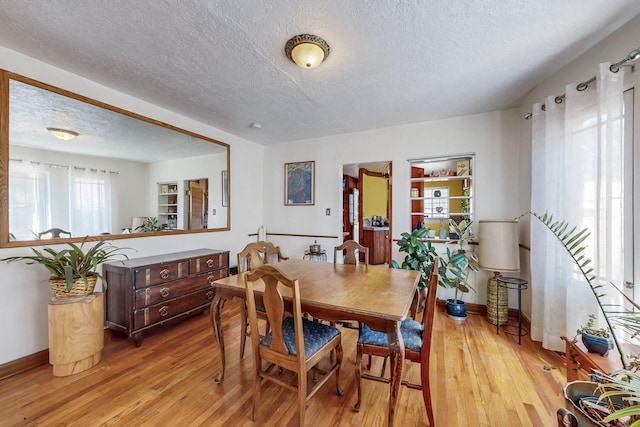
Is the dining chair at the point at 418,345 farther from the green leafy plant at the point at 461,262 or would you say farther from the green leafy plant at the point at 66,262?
the green leafy plant at the point at 66,262

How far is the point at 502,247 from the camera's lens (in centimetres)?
266

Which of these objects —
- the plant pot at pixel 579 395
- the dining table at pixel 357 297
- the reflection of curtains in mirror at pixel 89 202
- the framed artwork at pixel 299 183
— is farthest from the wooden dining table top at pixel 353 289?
the framed artwork at pixel 299 183

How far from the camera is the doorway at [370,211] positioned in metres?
5.61

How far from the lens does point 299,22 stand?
5.44 feet

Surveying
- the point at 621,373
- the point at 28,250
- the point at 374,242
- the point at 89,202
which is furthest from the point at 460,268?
the point at 28,250

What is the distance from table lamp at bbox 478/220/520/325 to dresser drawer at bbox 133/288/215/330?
10.7 ft

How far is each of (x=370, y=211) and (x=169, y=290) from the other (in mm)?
4763

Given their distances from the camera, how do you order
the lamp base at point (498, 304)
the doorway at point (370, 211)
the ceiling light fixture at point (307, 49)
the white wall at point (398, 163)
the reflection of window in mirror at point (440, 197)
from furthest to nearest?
1. the doorway at point (370, 211)
2. the reflection of window in mirror at point (440, 197)
3. the white wall at point (398, 163)
4. the lamp base at point (498, 304)
5. the ceiling light fixture at point (307, 49)

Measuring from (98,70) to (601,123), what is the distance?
3.99 m

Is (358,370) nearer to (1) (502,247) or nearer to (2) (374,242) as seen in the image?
(1) (502,247)

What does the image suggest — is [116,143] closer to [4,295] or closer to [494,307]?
[4,295]

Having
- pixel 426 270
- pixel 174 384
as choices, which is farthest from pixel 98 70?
pixel 426 270

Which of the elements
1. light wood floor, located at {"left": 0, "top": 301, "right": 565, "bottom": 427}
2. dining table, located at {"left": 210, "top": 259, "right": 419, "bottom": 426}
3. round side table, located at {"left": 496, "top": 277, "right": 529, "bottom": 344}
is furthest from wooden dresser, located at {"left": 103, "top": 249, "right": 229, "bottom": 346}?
round side table, located at {"left": 496, "top": 277, "right": 529, "bottom": 344}

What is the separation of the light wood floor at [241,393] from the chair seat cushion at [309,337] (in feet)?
1.46
